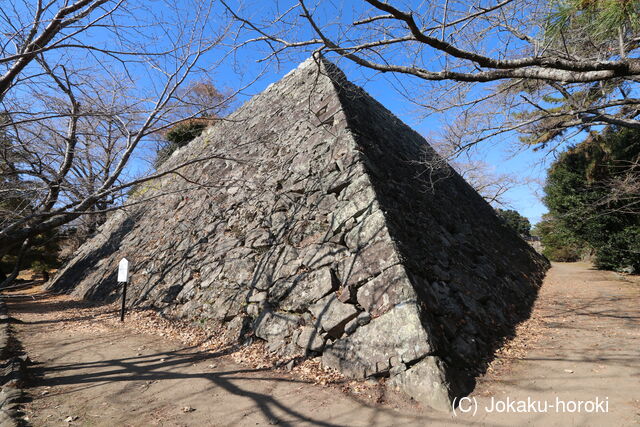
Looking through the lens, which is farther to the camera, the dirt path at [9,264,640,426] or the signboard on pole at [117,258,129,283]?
the signboard on pole at [117,258,129,283]

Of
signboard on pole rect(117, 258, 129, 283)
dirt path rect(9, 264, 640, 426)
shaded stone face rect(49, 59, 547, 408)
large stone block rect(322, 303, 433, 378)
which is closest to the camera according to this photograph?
dirt path rect(9, 264, 640, 426)

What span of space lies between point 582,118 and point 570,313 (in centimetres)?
396

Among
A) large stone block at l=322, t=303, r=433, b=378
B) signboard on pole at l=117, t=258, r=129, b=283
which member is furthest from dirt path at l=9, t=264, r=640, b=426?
signboard on pole at l=117, t=258, r=129, b=283

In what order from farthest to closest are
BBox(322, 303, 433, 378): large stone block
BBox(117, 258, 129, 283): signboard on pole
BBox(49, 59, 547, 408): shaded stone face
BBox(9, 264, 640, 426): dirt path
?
BBox(117, 258, 129, 283): signboard on pole, BBox(49, 59, 547, 408): shaded stone face, BBox(322, 303, 433, 378): large stone block, BBox(9, 264, 640, 426): dirt path

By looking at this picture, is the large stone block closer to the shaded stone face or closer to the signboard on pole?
the shaded stone face

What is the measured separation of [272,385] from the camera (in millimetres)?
3436

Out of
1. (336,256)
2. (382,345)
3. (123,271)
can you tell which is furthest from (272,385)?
(123,271)

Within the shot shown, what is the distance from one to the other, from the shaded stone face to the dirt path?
1.17ft

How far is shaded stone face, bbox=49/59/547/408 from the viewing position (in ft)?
11.8

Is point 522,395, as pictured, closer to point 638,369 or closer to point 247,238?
point 638,369

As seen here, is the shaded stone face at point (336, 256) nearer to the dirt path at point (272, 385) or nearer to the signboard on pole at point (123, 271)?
the dirt path at point (272, 385)

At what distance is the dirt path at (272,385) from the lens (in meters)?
2.82

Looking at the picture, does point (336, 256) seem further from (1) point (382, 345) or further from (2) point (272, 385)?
(2) point (272, 385)

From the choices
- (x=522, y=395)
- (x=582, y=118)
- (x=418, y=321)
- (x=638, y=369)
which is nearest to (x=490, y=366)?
(x=522, y=395)
